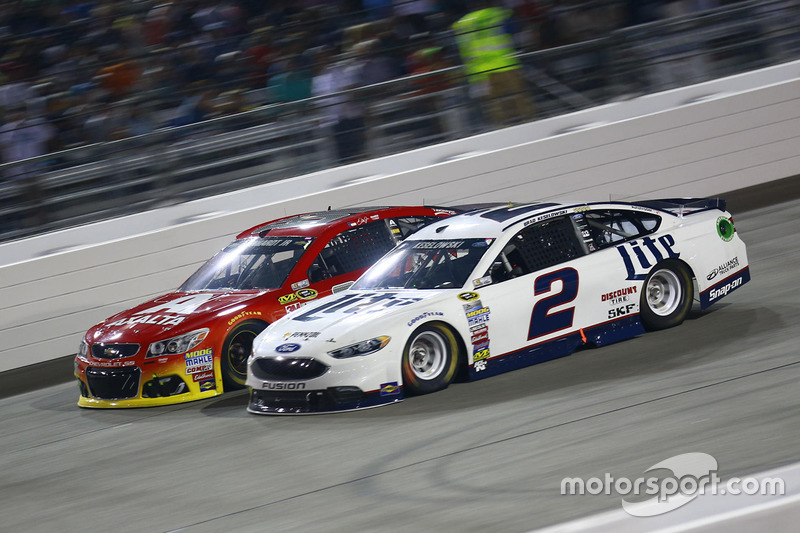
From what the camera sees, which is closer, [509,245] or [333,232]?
[509,245]

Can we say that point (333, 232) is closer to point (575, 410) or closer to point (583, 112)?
point (575, 410)

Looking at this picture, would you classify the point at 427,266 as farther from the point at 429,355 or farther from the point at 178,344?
the point at 178,344

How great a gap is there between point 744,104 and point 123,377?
9545mm

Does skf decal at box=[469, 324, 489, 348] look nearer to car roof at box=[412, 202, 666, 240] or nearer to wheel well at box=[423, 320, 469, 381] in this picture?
wheel well at box=[423, 320, 469, 381]

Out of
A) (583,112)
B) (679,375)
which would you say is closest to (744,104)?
(583,112)

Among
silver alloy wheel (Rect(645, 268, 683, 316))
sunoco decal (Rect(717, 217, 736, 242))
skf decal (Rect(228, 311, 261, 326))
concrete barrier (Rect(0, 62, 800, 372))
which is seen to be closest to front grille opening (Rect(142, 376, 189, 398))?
skf decal (Rect(228, 311, 261, 326))

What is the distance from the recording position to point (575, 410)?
272 inches

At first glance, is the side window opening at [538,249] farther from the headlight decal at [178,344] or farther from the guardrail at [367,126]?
the guardrail at [367,126]

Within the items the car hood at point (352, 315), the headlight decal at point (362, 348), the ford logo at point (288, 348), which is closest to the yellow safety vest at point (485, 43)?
the car hood at point (352, 315)

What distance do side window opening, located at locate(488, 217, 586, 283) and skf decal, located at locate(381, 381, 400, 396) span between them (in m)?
1.19

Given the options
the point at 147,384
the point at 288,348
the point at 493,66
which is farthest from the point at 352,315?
the point at 493,66

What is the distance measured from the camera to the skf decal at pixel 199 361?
892cm

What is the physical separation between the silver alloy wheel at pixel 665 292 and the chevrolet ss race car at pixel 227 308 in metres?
2.48

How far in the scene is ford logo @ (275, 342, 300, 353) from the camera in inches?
311
